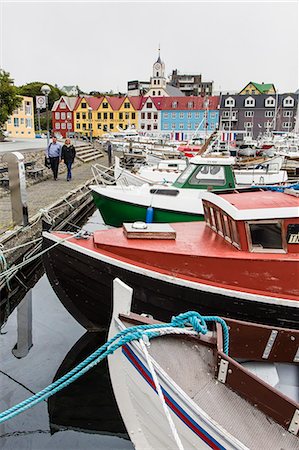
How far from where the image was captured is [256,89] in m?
81.8

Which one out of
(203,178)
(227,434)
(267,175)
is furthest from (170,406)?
(267,175)

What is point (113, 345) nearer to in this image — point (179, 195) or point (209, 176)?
point (179, 195)

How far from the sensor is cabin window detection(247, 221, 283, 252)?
16.5 feet

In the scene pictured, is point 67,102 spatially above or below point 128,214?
above

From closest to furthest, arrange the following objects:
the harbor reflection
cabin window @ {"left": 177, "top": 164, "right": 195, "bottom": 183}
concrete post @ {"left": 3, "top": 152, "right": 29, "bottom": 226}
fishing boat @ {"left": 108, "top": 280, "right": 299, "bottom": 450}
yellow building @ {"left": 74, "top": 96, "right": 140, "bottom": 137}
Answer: fishing boat @ {"left": 108, "top": 280, "right": 299, "bottom": 450} → the harbor reflection → concrete post @ {"left": 3, "top": 152, "right": 29, "bottom": 226} → cabin window @ {"left": 177, "top": 164, "right": 195, "bottom": 183} → yellow building @ {"left": 74, "top": 96, "right": 140, "bottom": 137}

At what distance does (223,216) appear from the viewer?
18.4 ft

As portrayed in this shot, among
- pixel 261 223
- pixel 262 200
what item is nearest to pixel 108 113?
pixel 262 200

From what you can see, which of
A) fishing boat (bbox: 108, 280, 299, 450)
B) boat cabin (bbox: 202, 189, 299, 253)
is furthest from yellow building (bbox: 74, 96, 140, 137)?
fishing boat (bbox: 108, 280, 299, 450)

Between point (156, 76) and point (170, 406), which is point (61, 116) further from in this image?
point (170, 406)

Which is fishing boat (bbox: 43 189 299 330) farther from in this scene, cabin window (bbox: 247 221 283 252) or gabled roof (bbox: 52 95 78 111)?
gabled roof (bbox: 52 95 78 111)

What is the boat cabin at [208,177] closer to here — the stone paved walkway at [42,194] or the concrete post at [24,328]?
the stone paved walkway at [42,194]

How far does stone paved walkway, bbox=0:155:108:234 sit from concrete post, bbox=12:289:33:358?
1.81m

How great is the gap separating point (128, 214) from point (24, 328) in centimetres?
467

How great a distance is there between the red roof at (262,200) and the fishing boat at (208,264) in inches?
0.5
